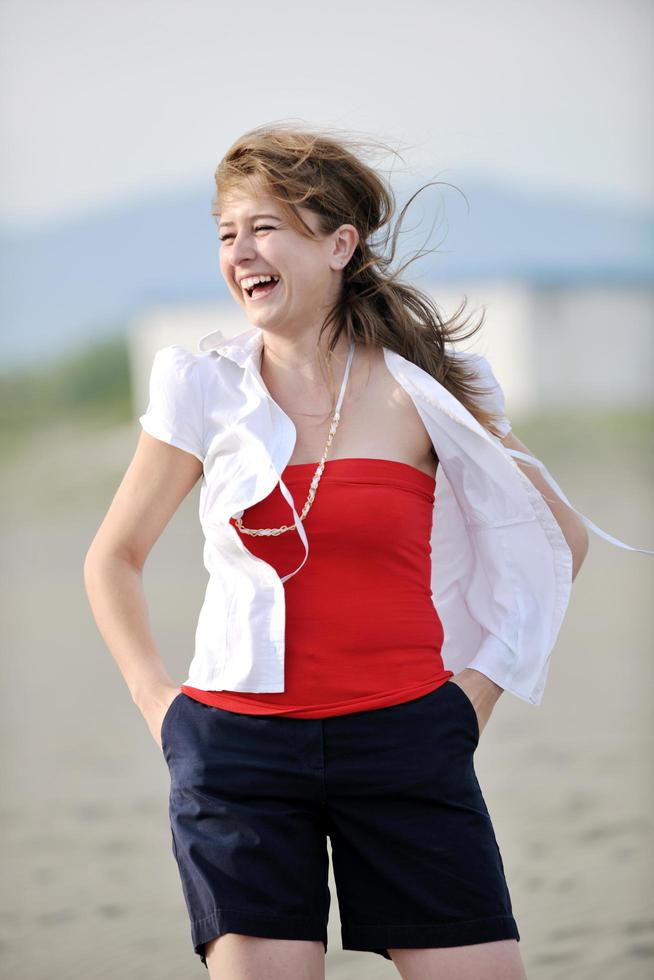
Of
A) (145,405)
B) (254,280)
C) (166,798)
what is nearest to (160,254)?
(145,405)

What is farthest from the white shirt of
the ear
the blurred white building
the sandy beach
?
the blurred white building

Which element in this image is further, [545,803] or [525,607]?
[545,803]

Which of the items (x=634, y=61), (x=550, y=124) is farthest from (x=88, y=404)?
(x=634, y=61)

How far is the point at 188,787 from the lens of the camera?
164cm

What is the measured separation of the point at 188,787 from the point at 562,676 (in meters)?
6.01

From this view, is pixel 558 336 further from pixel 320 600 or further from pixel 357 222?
pixel 320 600

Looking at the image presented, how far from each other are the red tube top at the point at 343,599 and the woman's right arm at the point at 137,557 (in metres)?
0.13

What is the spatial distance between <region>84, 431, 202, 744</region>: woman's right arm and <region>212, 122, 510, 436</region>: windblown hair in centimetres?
31

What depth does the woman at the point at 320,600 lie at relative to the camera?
5.29 ft

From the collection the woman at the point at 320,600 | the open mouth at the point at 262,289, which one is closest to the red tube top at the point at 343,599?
the woman at the point at 320,600

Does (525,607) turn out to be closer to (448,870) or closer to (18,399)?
(448,870)

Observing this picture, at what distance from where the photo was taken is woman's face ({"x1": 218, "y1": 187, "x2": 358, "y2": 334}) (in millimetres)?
1743

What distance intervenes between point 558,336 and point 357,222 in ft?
53.6

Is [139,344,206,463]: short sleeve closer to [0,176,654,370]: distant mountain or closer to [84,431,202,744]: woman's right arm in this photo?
[84,431,202,744]: woman's right arm
